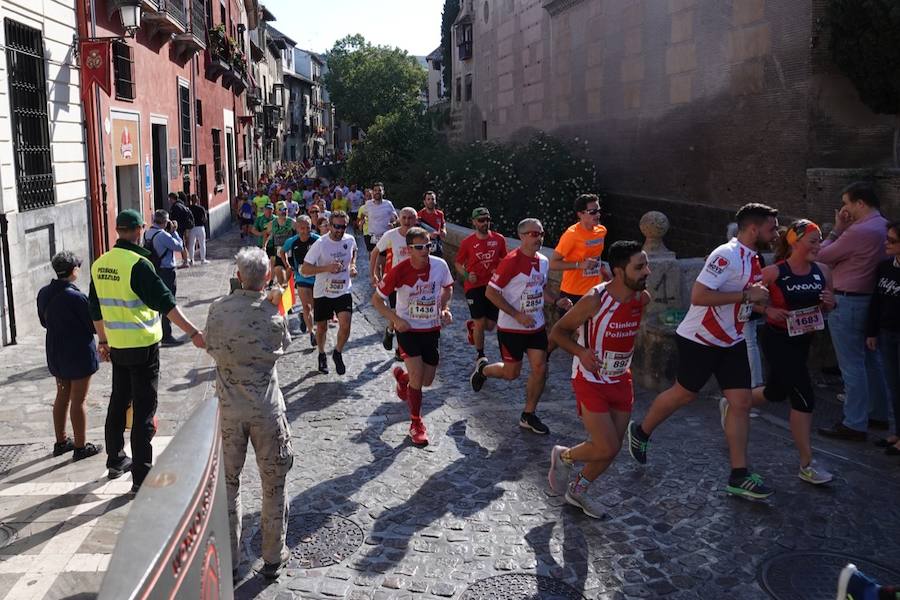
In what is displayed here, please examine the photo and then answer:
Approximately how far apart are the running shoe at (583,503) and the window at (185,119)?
1852cm

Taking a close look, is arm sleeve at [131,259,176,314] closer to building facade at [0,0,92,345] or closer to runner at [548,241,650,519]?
runner at [548,241,650,519]

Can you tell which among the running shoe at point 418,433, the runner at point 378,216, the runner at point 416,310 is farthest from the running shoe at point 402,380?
the runner at point 378,216

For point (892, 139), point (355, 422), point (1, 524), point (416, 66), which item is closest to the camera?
point (1, 524)

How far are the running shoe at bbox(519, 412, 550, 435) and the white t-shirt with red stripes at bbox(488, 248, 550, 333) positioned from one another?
72cm

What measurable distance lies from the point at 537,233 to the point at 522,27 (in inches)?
865

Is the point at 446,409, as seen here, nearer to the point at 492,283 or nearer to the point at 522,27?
the point at 492,283

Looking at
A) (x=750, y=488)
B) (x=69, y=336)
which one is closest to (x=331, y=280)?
(x=69, y=336)

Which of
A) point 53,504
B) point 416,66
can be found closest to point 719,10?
point 53,504

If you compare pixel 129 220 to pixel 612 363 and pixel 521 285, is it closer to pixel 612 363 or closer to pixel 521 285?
pixel 521 285

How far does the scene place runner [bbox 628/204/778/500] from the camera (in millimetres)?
5453

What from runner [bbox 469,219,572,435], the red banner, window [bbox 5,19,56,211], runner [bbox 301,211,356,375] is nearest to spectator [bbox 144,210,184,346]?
window [bbox 5,19,56,211]

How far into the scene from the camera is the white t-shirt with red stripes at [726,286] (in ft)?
18.1

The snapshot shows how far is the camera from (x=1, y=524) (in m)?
5.12

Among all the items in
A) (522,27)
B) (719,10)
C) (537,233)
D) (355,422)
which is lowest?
(355,422)
